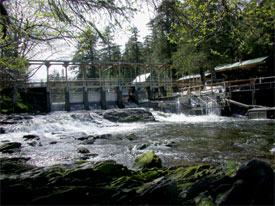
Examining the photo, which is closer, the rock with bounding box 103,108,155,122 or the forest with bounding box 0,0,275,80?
the forest with bounding box 0,0,275,80

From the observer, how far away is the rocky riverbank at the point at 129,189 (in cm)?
Result: 279

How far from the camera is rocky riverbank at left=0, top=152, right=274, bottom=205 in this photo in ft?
9.17

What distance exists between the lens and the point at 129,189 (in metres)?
3.33

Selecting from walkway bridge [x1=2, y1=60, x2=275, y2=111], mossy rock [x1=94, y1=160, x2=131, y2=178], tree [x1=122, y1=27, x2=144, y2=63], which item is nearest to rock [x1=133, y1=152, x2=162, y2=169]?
mossy rock [x1=94, y1=160, x2=131, y2=178]

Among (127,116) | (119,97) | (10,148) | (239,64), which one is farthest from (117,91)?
(10,148)

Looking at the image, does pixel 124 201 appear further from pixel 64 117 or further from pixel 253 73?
pixel 253 73

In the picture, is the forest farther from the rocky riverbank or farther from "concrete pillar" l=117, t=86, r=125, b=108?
"concrete pillar" l=117, t=86, r=125, b=108

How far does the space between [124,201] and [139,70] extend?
55.5 m

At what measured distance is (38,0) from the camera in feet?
20.9

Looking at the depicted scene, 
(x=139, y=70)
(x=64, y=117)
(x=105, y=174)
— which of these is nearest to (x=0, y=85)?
(x=64, y=117)

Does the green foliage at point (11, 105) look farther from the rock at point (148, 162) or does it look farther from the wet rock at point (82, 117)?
the rock at point (148, 162)

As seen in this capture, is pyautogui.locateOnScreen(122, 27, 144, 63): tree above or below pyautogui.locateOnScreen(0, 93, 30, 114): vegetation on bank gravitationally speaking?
above

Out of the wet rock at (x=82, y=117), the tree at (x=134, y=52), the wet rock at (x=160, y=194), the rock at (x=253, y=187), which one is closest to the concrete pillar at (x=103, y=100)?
the wet rock at (x=82, y=117)

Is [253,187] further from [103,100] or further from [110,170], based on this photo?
[103,100]
